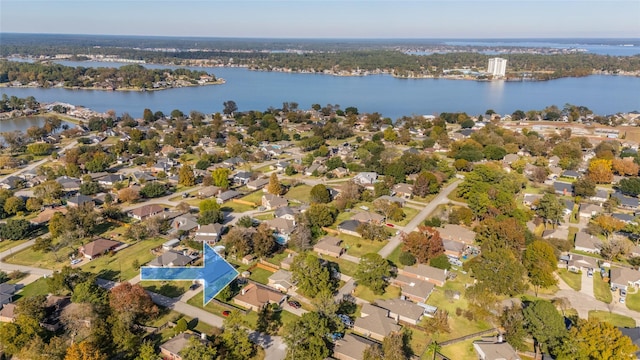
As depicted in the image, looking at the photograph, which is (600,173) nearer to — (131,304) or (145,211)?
(145,211)

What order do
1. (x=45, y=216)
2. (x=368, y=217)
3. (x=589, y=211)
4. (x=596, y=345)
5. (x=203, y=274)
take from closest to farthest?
(x=596, y=345), (x=203, y=274), (x=45, y=216), (x=368, y=217), (x=589, y=211)

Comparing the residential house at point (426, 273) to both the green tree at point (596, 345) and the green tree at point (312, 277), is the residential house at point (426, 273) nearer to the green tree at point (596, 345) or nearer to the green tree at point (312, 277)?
the green tree at point (312, 277)

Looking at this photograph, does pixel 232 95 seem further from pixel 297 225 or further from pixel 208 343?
pixel 208 343

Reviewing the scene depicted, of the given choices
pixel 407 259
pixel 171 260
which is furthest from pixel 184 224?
pixel 407 259

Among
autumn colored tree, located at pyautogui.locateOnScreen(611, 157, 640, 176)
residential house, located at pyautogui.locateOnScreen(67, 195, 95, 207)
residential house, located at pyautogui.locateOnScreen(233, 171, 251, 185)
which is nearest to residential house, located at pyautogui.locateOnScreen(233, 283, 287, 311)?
residential house, located at pyautogui.locateOnScreen(67, 195, 95, 207)

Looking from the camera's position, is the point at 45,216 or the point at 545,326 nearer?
the point at 545,326

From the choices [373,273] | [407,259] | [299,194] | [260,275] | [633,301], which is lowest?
[633,301]

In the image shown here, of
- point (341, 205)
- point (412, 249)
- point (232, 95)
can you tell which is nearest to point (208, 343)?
point (412, 249)
